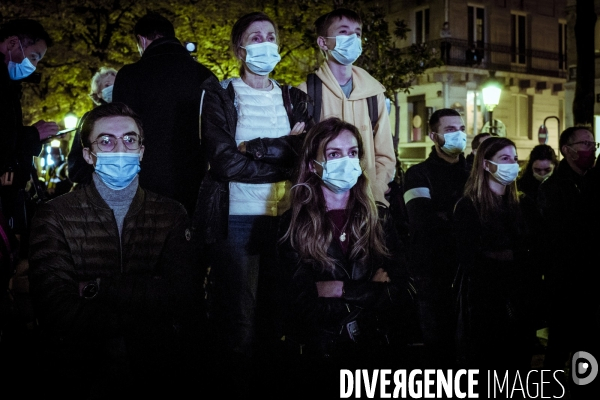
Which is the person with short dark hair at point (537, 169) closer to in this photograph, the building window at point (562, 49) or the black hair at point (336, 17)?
the black hair at point (336, 17)

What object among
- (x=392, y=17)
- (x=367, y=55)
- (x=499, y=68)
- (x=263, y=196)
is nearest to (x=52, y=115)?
(x=367, y=55)

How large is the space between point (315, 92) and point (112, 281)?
6.76 ft

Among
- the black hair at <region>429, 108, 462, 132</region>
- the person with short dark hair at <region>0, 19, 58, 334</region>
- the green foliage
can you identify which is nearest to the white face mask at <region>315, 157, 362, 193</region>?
the person with short dark hair at <region>0, 19, 58, 334</region>

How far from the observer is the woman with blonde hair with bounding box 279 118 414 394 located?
396 cm

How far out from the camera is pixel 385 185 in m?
5.00

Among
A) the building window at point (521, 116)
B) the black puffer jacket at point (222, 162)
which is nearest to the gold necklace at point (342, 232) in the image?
the black puffer jacket at point (222, 162)

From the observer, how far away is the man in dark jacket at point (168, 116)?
532 centimetres

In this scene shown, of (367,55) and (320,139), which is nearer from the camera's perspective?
(320,139)

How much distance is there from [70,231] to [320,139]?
1.56 m

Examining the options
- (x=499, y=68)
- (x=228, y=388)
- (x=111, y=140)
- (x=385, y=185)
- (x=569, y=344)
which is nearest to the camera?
(x=111, y=140)

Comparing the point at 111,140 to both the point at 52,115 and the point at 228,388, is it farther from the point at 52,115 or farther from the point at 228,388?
the point at 52,115

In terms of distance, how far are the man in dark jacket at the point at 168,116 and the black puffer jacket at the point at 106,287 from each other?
1237 mm

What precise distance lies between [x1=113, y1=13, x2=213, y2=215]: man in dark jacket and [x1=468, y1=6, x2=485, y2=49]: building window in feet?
111

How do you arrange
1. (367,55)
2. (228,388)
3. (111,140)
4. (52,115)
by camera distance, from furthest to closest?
(52,115), (367,55), (228,388), (111,140)
